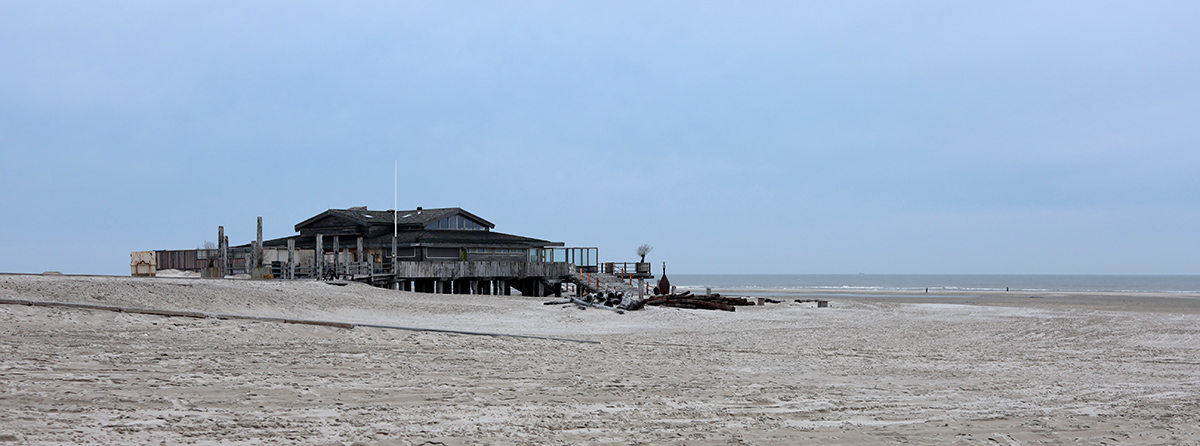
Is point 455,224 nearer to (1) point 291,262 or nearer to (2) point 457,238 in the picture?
(2) point 457,238

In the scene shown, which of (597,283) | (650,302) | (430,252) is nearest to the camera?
(650,302)

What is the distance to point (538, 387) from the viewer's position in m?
9.12

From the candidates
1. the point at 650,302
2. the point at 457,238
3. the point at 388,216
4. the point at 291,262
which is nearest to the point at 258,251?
the point at 291,262

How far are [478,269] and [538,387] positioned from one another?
31336 mm

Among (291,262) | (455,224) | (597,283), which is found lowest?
(597,283)

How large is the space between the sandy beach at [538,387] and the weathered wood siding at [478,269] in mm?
19467

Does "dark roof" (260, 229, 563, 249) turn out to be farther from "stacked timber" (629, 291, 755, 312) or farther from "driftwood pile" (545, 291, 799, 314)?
"stacked timber" (629, 291, 755, 312)

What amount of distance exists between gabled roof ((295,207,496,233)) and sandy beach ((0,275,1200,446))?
2863cm

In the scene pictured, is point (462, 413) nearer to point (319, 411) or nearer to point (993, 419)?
point (319, 411)

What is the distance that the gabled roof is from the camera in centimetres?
4591

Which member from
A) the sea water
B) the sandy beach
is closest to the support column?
the sandy beach

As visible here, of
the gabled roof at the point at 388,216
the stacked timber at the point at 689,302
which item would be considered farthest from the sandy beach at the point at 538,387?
the gabled roof at the point at 388,216

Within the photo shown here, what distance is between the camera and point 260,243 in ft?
105

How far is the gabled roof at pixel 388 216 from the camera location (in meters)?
45.9
